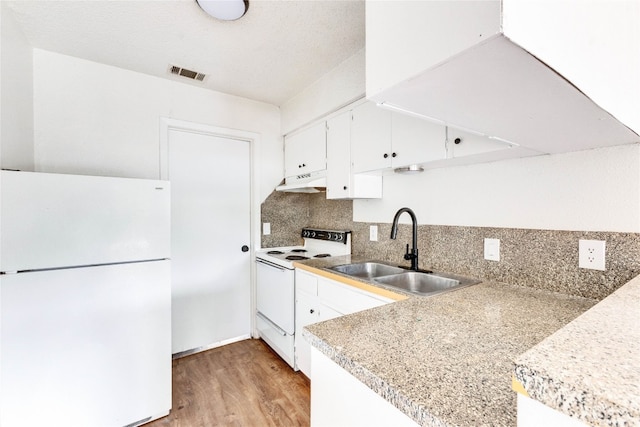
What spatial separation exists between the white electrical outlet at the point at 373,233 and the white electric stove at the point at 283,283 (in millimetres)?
251

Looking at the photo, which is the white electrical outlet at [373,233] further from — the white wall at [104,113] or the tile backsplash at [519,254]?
the white wall at [104,113]

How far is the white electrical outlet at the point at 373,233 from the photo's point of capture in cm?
221

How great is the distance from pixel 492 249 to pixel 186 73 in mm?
2533

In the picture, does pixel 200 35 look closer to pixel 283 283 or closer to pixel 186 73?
pixel 186 73

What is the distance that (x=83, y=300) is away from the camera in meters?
1.49

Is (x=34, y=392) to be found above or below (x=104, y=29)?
below

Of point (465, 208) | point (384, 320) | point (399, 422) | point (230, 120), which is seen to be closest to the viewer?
point (399, 422)

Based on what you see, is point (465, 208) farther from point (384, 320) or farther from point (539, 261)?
point (384, 320)

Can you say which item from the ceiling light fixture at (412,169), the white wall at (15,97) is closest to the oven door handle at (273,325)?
the ceiling light fixture at (412,169)

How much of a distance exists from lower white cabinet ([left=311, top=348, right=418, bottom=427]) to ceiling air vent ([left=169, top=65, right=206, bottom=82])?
2.31 metres

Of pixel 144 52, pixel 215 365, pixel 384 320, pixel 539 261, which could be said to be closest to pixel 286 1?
pixel 144 52

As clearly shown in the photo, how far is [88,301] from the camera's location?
1.50 meters

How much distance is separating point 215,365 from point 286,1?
103 inches

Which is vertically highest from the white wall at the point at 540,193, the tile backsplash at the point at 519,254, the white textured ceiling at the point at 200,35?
the white textured ceiling at the point at 200,35
